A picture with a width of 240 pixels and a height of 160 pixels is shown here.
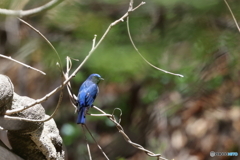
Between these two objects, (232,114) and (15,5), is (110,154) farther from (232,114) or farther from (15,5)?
(15,5)

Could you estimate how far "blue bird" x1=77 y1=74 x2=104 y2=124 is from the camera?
6.67 feet

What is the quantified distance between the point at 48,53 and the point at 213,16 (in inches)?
32.4

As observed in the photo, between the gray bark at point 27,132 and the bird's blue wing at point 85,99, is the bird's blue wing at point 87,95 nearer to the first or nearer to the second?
the bird's blue wing at point 85,99

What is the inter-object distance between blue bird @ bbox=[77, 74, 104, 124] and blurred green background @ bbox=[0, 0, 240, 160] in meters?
0.08

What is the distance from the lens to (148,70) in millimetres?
3102

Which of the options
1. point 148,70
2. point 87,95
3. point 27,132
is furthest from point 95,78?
point 27,132

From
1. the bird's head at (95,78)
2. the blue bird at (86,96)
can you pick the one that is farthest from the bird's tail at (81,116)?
the bird's head at (95,78)

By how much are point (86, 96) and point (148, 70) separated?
0.89 m

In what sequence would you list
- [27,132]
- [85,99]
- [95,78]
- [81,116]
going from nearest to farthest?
[27,132] < [81,116] < [85,99] < [95,78]

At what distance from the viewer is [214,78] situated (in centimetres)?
384

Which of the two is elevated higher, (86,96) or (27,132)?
(27,132)

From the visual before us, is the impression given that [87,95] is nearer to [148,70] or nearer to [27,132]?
[27,132]

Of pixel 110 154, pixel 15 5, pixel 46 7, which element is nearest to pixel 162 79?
pixel 110 154

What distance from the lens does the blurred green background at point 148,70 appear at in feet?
6.68
